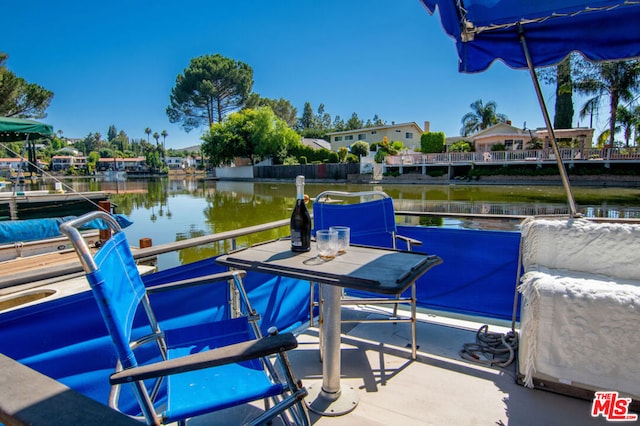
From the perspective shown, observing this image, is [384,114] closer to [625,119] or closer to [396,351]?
[625,119]

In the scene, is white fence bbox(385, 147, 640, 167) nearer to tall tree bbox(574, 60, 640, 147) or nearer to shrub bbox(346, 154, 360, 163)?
tall tree bbox(574, 60, 640, 147)

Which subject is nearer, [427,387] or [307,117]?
[427,387]

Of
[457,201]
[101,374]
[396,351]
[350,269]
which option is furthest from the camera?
[457,201]

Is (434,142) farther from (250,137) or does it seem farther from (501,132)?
(250,137)

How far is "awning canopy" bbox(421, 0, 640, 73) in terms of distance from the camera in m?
1.85

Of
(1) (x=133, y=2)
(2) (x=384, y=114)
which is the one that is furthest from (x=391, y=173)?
(2) (x=384, y=114)

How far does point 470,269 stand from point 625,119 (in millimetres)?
27094

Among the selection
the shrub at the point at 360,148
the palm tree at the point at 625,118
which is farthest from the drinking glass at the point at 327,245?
the shrub at the point at 360,148

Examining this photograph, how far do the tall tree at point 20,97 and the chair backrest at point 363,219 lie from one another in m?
20.6

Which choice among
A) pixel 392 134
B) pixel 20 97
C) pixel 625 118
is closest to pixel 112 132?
pixel 20 97

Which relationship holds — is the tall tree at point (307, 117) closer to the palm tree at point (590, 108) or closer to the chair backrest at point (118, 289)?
the palm tree at point (590, 108)

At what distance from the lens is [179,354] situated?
4.14ft

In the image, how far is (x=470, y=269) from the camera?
94.1 inches

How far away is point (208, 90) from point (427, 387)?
144 ft
